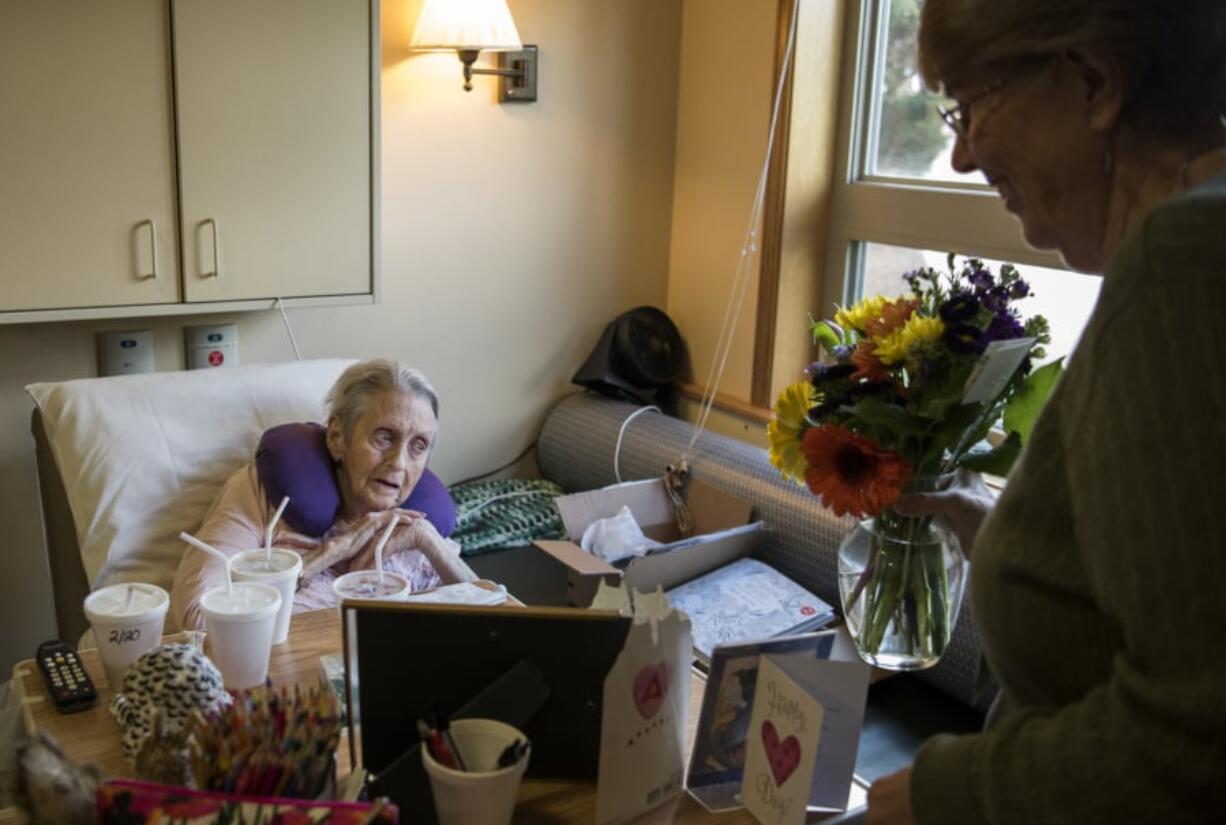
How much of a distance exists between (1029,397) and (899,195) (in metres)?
1.51

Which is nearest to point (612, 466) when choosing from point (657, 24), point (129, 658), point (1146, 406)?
point (657, 24)

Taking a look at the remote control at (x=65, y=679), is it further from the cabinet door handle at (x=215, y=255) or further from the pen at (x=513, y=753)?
the cabinet door handle at (x=215, y=255)

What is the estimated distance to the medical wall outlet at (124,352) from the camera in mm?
2551

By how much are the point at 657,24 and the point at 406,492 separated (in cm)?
158

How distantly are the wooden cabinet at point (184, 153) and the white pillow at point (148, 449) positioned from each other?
0.54ft

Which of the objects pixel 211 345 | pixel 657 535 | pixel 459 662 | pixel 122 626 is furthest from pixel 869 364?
→ pixel 211 345

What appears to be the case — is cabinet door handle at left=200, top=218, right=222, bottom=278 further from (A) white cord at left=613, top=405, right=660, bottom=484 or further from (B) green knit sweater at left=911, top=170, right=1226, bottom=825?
(B) green knit sweater at left=911, top=170, right=1226, bottom=825

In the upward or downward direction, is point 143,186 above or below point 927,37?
below

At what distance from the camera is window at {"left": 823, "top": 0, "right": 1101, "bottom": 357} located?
257cm

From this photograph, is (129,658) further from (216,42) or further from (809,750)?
(216,42)

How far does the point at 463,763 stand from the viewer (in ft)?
3.78

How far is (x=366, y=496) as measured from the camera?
2.25 metres

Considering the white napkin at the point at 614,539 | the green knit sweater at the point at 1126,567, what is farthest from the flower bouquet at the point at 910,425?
the white napkin at the point at 614,539

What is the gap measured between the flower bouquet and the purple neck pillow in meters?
1.04
